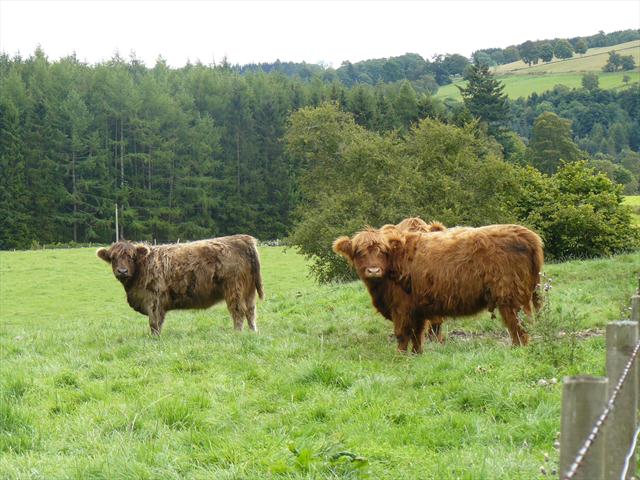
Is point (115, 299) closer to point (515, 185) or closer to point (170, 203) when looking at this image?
point (515, 185)

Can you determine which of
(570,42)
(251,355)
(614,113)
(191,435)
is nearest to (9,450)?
(191,435)

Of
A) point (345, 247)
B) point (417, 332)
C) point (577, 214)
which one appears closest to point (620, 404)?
point (417, 332)

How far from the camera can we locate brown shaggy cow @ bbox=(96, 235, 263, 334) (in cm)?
1295

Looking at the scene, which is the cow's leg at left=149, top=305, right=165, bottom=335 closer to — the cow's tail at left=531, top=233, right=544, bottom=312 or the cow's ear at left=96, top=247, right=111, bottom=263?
the cow's ear at left=96, top=247, right=111, bottom=263

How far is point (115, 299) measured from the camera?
32.3m

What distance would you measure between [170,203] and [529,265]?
214 ft

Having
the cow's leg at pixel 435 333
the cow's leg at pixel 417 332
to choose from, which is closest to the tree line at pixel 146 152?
the cow's leg at pixel 435 333

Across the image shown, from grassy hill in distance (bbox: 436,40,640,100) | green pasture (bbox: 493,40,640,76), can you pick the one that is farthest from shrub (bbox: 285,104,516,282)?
green pasture (bbox: 493,40,640,76)

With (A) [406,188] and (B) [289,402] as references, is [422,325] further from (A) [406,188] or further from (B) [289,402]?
(A) [406,188]

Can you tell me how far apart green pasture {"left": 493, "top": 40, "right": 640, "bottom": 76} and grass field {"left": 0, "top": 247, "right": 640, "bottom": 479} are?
153260 mm

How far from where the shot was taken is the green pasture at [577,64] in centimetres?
15450

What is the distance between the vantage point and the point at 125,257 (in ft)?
43.1

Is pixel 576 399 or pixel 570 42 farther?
pixel 570 42

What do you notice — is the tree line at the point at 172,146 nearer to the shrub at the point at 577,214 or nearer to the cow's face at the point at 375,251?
the shrub at the point at 577,214
